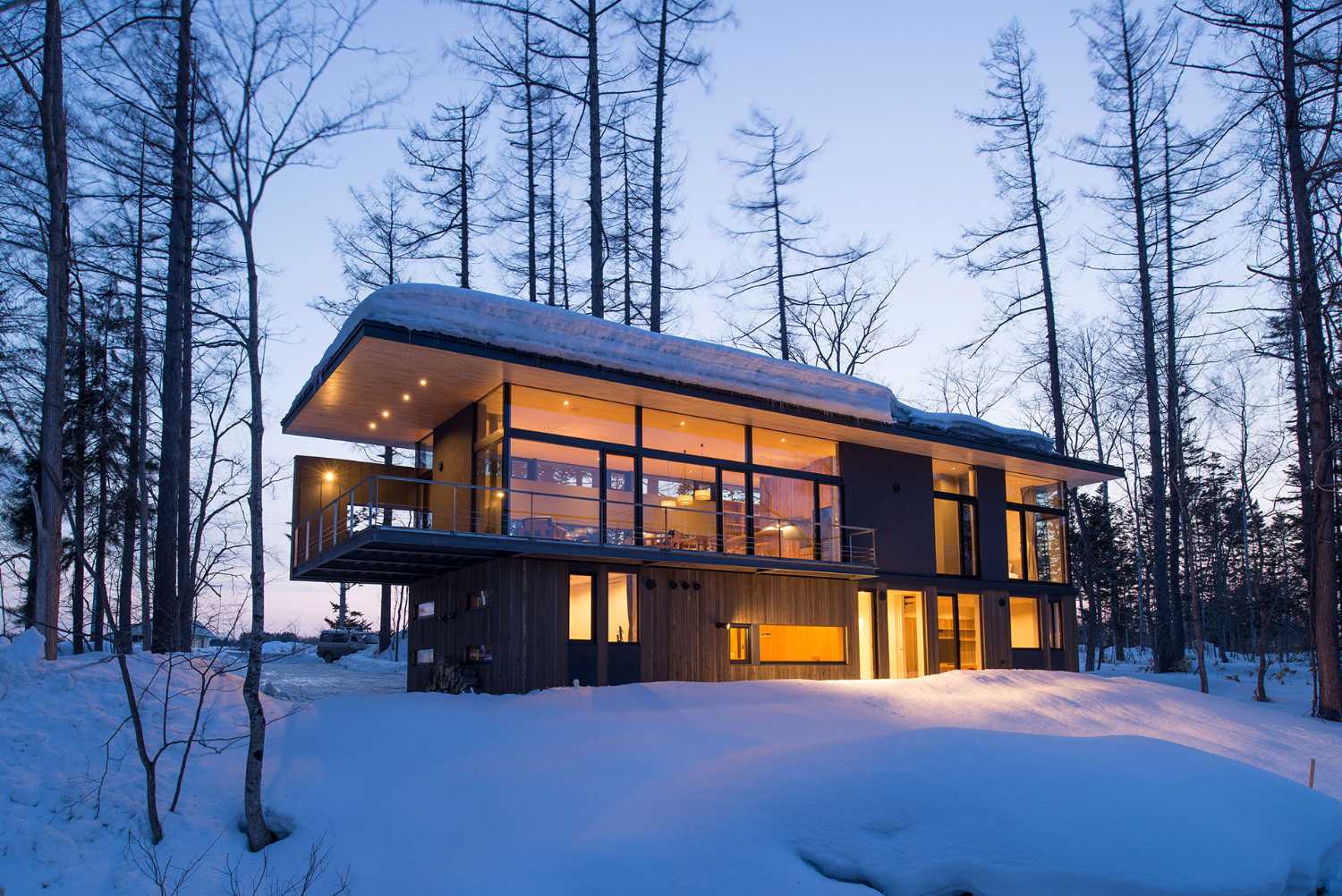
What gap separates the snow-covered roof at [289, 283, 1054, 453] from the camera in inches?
571

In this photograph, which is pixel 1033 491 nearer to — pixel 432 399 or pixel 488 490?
pixel 488 490

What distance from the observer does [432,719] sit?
1325cm

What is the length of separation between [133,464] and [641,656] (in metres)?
15.7

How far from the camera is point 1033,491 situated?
27469 millimetres

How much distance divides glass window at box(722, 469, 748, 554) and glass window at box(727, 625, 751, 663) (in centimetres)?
167

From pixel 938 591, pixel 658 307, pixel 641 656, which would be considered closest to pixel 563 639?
pixel 641 656

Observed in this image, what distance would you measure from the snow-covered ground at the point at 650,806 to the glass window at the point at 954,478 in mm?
11318

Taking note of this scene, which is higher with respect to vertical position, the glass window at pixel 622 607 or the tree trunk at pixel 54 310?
the tree trunk at pixel 54 310

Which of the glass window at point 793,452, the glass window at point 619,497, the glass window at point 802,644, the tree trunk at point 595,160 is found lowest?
the glass window at point 802,644

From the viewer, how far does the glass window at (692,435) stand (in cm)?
1817

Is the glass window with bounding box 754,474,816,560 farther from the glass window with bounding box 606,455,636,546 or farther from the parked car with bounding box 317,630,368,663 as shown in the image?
the parked car with bounding box 317,630,368,663

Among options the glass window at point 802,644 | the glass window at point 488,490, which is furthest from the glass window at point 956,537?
the glass window at point 488,490

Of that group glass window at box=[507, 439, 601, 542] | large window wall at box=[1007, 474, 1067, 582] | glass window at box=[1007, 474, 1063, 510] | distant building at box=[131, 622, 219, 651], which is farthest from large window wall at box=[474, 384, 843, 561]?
glass window at box=[1007, 474, 1063, 510]

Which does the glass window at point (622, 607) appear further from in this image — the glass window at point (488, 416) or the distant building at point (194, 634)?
the distant building at point (194, 634)
